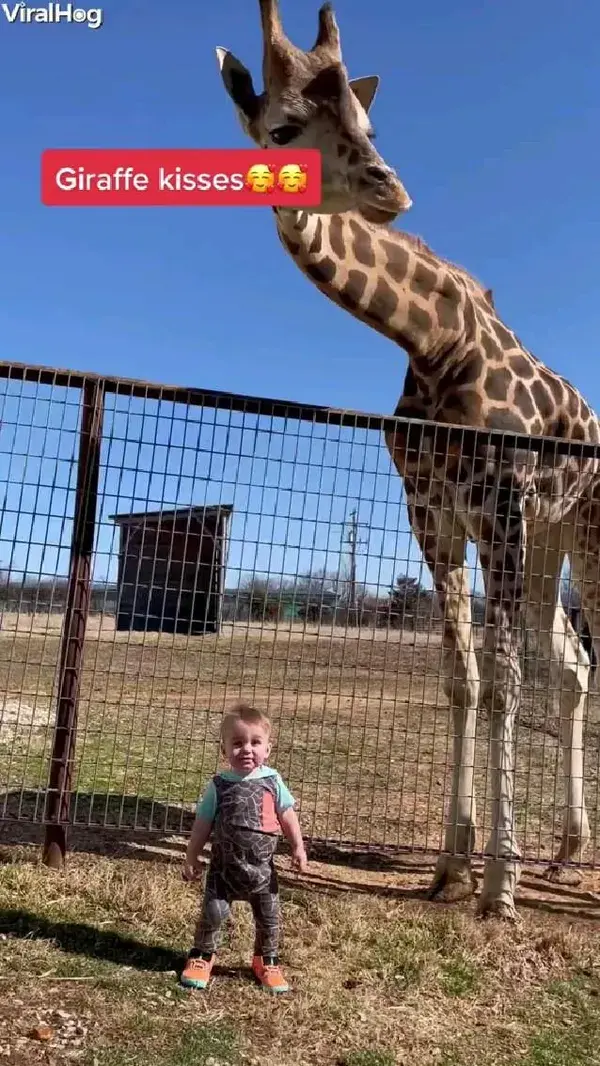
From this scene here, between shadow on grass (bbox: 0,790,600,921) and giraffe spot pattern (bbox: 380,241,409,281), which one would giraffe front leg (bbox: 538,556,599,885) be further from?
giraffe spot pattern (bbox: 380,241,409,281)

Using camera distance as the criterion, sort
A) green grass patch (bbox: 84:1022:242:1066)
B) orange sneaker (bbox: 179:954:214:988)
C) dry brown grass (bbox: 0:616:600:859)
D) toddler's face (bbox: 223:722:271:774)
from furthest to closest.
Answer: dry brown grass (bbox: 0:616:600:859)
toddler's face (bbox: 223:722:271:774)
orange sneaker (bbox: 179:954:214:988)
green grass patch (bbox: 84:1022:242:1066)

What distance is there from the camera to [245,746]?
10.7 ft

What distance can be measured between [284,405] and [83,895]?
96.6 inches

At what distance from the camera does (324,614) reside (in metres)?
4.37

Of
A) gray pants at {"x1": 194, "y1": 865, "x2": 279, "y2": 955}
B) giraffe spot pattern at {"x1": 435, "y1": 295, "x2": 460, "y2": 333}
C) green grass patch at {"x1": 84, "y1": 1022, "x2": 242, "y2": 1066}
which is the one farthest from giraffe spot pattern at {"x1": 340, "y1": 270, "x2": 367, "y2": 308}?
green grass patch at {"x1": 84, "y1": 1022, "x2": 242, "y2": 1066}

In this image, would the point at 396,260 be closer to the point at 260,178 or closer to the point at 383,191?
the point at 383,191

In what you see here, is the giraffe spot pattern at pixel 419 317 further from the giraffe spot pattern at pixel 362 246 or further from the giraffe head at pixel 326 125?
the giraffe head at pixel 326 125

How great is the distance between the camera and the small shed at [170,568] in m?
4.21

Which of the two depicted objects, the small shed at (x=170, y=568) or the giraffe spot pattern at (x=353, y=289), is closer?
the small shed at (x=170, y=568)

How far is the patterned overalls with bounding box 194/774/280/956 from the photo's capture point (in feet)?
10.4

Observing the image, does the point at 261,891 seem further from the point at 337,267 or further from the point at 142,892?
the point at 337,267

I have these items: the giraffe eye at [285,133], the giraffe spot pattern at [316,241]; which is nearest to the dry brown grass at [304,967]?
the giraffe spot pattern at [316,241]

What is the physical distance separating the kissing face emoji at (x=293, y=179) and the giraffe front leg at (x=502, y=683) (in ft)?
6.58

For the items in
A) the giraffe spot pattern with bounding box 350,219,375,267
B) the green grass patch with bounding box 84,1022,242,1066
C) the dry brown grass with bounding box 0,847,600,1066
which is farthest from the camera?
the giraffe spot pattern with bounding box 350,219,375,267
